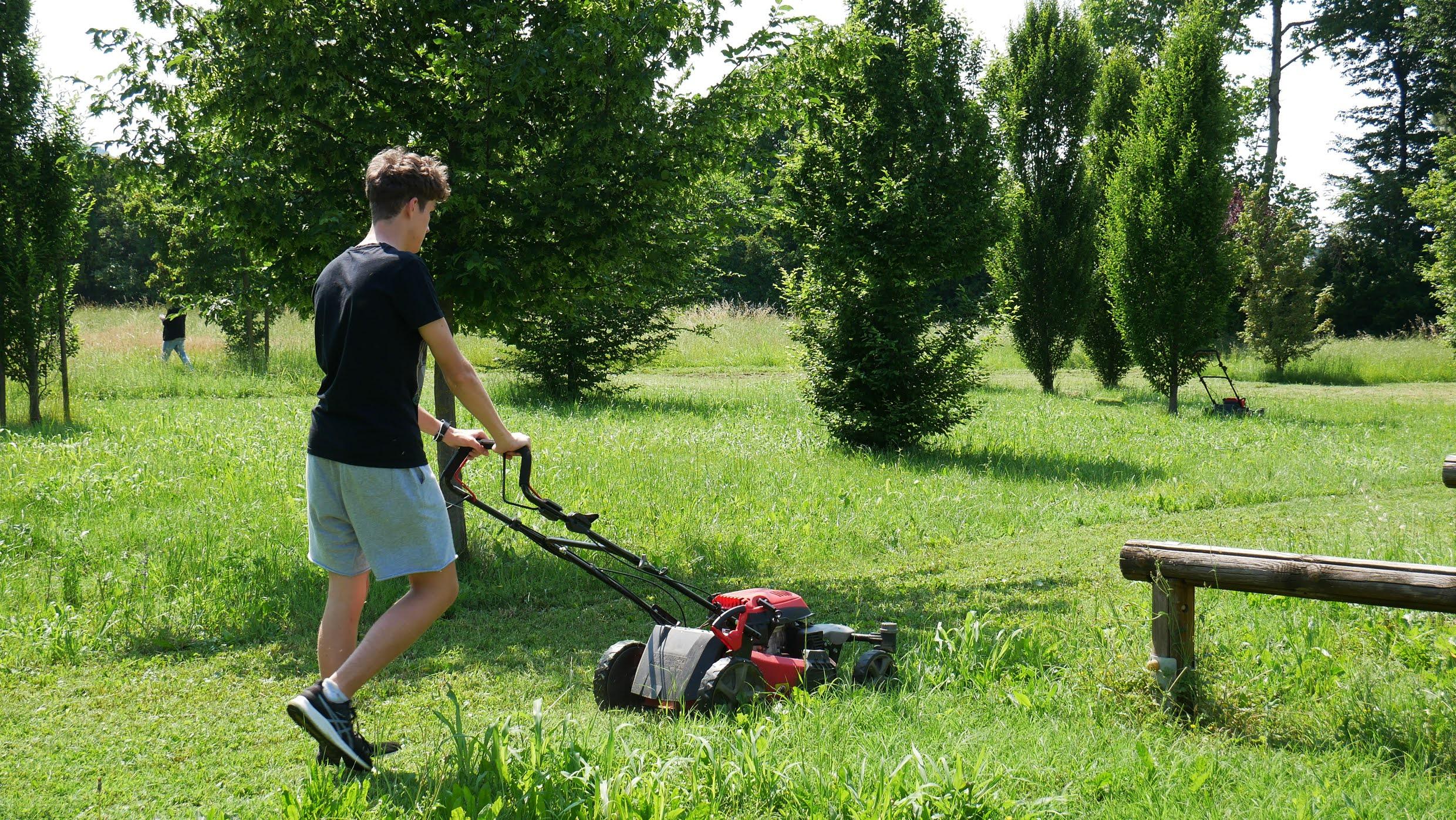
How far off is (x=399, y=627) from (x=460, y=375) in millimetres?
872

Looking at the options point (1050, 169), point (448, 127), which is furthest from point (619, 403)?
point (448, 127)

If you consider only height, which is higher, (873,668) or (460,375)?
(460,375)

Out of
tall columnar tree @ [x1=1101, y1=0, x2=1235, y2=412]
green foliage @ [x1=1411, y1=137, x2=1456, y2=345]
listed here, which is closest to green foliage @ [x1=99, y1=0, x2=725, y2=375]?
tall columnar tree @ [x1=1101, y1=0, x2=1235, y2=412]

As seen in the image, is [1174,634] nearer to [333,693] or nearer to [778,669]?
[778,669]

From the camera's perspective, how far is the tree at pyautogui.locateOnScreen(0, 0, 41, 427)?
12.5 metres

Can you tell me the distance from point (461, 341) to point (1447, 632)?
83.6 feet

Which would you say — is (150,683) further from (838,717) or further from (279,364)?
(279,364)

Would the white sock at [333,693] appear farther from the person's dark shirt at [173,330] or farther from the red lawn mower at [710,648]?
the person's dark shirt at [173,330]

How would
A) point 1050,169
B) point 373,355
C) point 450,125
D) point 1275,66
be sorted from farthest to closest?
point 1275,66 → point 1050,169 → point 450,125 → point 373,355

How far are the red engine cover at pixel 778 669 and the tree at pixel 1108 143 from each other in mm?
19036

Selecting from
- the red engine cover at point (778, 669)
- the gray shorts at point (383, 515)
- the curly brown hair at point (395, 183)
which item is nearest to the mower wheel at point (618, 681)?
the red engine cover at point (778, 669)

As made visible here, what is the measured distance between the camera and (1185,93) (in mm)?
17625

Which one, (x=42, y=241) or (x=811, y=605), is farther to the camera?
(x=42, y=241)

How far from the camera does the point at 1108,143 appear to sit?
2212 centimetres
